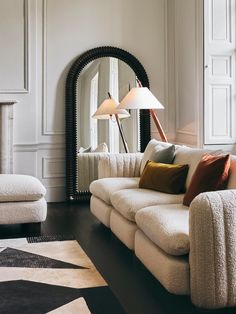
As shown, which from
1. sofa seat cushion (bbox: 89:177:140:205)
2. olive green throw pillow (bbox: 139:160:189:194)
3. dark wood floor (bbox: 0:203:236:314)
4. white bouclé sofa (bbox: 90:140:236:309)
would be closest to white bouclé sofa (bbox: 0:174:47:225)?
dark wood floor (bbox: 0:203:236:314)

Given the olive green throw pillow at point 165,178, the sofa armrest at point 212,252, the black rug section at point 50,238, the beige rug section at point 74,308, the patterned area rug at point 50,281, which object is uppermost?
the olive green throw pillow at point 165,178

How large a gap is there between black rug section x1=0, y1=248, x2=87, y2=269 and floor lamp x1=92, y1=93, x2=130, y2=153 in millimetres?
2163

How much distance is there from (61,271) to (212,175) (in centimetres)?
108

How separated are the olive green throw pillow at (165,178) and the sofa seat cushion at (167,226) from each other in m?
0.42

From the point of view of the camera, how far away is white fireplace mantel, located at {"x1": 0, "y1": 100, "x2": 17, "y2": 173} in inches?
204

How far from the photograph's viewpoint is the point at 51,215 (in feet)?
15.7

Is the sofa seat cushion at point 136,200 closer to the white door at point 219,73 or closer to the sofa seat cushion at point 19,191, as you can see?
the sofa seat cushion at point 19,191

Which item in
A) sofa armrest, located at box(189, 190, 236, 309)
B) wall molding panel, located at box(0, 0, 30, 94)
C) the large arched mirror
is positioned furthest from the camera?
the large arched mirror

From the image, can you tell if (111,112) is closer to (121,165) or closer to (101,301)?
(121,165)

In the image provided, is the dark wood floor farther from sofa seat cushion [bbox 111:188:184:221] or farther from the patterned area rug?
sofa seat cushion [bbox 111:188:184:221]

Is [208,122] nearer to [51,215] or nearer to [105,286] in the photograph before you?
[51,215]

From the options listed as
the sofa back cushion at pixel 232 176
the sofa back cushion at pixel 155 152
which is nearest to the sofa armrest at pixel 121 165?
the sofa back cushion at pixel 155 152

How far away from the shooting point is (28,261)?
10.6 ft

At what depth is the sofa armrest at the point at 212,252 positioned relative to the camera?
225 centimetres
